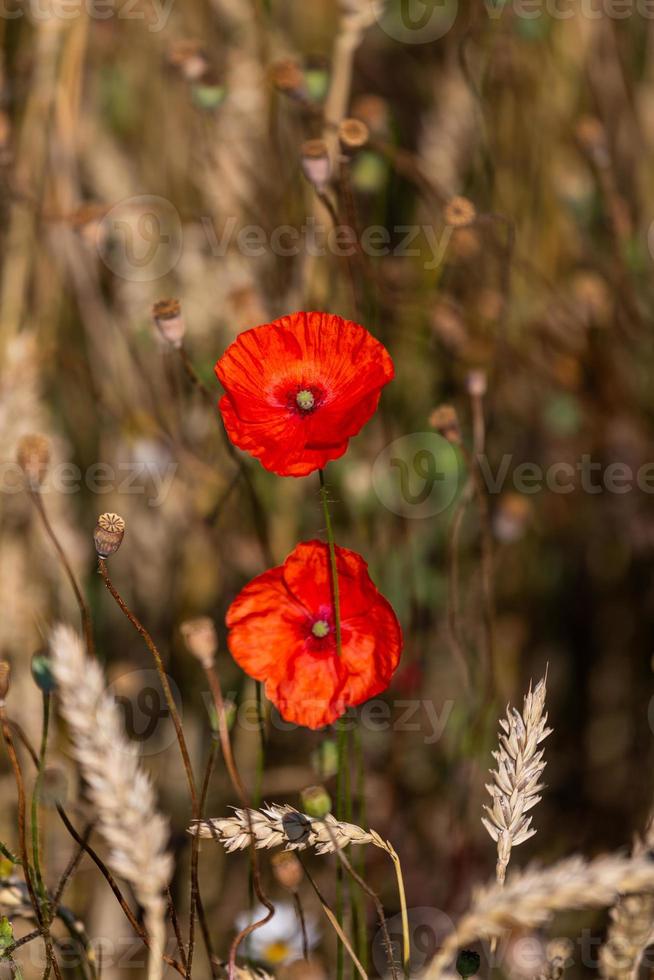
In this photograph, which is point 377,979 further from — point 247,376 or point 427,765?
point 247,376

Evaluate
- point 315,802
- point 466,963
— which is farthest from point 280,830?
point 466,963

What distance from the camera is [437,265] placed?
61.1 inches

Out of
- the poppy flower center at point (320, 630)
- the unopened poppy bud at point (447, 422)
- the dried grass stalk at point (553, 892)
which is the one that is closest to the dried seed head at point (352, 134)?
the unopened poppy bud at point (447, 422)

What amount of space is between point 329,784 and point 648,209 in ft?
3.69

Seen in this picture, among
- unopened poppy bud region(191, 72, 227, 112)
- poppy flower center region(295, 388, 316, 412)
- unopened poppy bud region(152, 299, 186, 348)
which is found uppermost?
unopened poppy bud region(191, 72, 227, 112)

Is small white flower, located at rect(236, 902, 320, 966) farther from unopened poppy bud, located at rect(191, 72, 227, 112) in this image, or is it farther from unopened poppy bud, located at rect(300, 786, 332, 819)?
unopened poppy bud, located at rect(191, 72, 227, 112)

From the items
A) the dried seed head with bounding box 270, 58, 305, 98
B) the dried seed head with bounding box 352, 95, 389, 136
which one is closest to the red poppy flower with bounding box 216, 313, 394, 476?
the dried seed head with bounding box 270, 58, 305, 98

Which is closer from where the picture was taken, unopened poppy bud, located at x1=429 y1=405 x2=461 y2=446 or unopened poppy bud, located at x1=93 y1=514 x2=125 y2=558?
unopened poppy bud, located at x1=93 y1=514 x2=125 y2=558

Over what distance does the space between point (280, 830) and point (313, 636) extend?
7.4 inches

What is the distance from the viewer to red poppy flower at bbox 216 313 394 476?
79 centimetres

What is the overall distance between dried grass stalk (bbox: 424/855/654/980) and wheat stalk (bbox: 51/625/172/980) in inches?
7.1

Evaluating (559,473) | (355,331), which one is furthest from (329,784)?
(355,331)

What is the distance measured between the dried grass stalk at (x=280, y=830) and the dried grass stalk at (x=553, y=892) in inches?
6.6

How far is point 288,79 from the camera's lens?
1.19 meters
